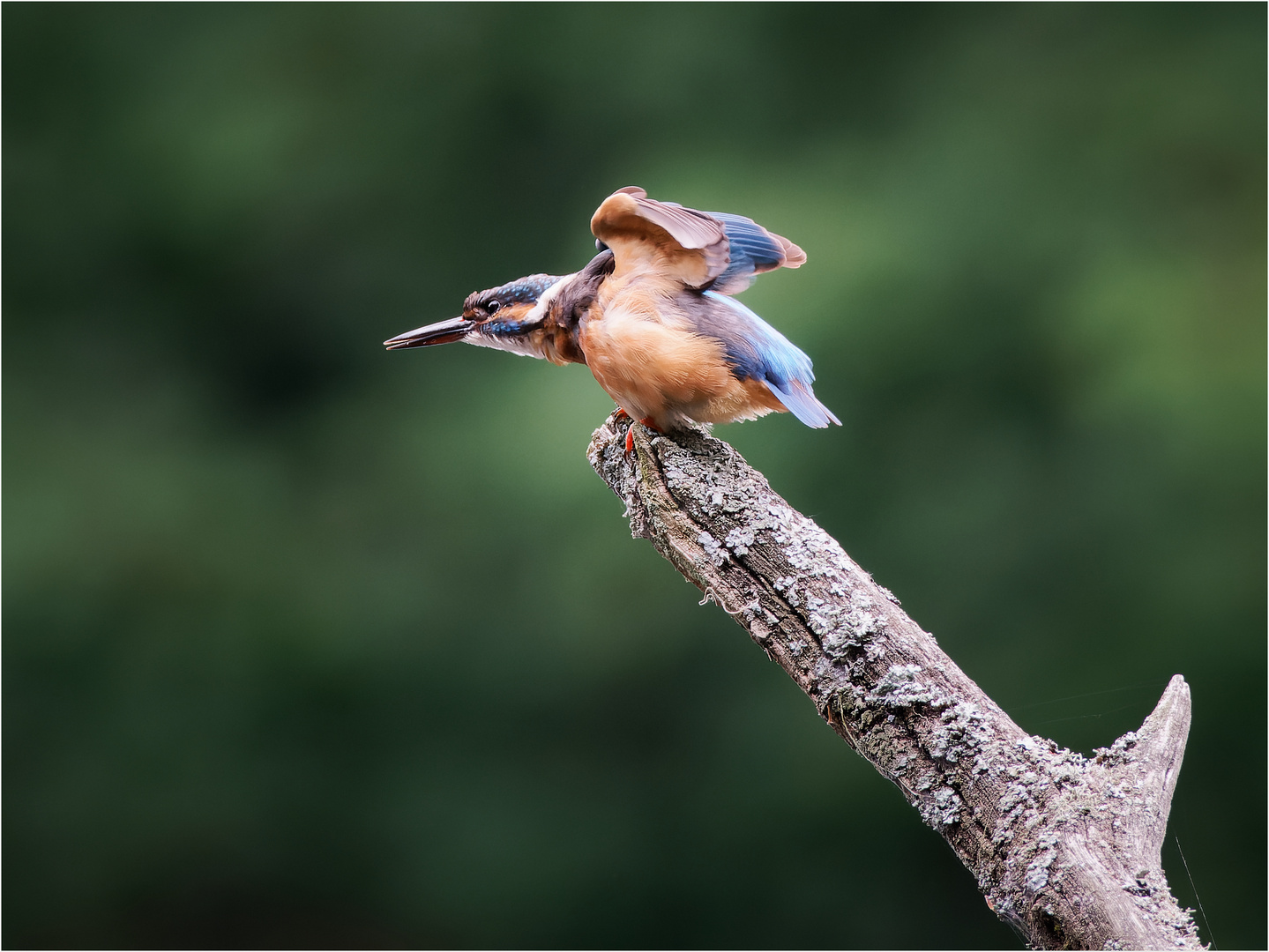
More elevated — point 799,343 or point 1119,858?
point 799,343

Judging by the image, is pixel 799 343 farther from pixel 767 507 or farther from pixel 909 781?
pixel 909 781

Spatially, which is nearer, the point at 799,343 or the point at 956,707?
the point at 956,707

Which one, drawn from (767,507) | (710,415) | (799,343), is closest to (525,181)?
(799,343)

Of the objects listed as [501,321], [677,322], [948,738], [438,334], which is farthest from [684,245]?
[948,738]

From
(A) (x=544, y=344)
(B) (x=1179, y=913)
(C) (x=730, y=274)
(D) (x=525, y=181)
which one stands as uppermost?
(D) (x=525, y=181)

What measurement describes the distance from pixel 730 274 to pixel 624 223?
0.19m

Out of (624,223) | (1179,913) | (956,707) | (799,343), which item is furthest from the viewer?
(799,343)

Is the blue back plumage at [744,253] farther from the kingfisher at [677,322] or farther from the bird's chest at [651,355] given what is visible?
the bird's chest at [651,355]

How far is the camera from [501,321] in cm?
169

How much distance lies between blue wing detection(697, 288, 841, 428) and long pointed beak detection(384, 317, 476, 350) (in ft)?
1.53

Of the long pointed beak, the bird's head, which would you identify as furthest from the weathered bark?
the long pointed beak

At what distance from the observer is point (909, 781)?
1.12 metres

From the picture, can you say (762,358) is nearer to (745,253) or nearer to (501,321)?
(745,253)

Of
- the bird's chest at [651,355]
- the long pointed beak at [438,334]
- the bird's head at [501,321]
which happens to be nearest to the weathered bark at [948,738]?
the bird's chest at [651,355]
